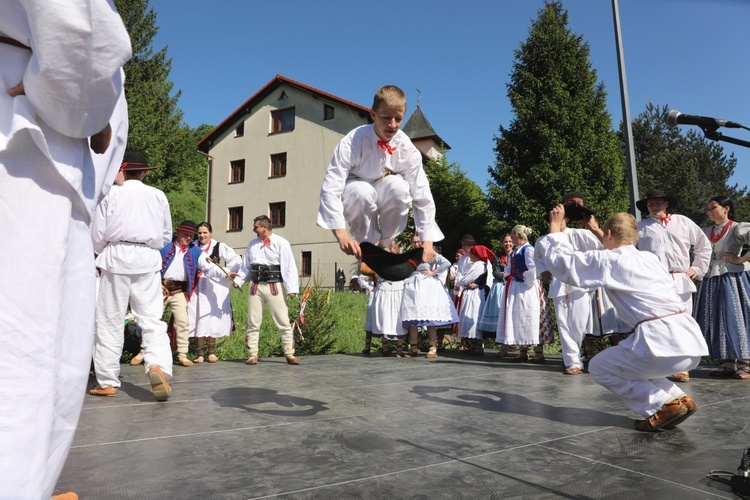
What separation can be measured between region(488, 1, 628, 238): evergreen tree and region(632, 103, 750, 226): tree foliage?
37.1ft

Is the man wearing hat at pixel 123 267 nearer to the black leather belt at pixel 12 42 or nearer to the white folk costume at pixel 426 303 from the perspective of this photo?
the black leather belt at pixel 12 42

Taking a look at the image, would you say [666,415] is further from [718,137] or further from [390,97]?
[390,97]

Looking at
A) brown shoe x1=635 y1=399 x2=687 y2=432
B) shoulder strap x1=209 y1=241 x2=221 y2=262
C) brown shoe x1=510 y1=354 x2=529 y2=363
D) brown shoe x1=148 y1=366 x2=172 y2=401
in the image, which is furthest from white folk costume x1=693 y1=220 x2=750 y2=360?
shoulder strap x1=209 y1=241 x2=221 y2=262

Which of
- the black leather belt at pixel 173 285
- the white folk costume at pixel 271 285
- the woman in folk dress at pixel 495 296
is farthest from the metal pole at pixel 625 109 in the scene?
the black leather belt at pixel 173 285

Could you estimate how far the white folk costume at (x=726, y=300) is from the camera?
7203 mm

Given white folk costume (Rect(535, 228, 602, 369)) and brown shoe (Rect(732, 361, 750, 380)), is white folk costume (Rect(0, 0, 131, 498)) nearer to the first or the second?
white folk costume (Rect(535, 228, 602, 369))

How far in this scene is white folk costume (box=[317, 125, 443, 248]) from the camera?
177 inches

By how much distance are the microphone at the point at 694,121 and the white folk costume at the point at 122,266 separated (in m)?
4.58

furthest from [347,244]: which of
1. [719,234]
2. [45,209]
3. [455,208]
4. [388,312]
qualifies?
[455,208]

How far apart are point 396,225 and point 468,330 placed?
6712mm

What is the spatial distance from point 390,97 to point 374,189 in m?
0.71

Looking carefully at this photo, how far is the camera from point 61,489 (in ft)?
9.50

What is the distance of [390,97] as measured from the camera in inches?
173

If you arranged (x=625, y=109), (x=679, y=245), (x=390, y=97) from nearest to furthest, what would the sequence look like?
(x=390, y=97)
(x=679, y=245)
(x=625, y=109)
